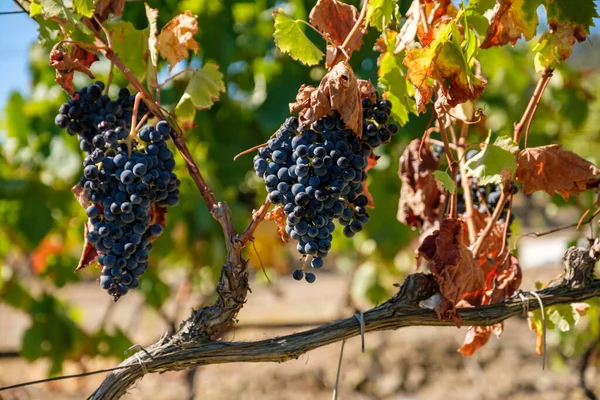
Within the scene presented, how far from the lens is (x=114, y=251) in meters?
1.41

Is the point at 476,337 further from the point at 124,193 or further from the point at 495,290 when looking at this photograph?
the point at 124,193

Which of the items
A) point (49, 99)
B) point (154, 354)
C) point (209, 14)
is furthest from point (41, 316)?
point (154, 354)

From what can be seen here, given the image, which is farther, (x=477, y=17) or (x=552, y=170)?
(x=552, y=170)

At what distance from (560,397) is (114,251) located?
3.87 meters

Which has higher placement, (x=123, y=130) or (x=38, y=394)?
(x=38, y=394)

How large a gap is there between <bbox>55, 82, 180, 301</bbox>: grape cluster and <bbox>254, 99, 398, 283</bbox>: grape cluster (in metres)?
0.23

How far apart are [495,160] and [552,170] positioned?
0.20m

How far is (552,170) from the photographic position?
1.55 metres

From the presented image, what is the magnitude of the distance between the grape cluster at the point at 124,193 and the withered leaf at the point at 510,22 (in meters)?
0.76

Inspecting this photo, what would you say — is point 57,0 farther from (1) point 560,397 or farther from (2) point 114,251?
(1) point 560,397

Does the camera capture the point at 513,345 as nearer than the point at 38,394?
No

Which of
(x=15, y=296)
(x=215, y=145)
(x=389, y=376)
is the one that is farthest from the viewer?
(x=389, y=376)

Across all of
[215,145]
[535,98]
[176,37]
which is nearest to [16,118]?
[215,145]

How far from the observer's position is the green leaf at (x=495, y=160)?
1434 millimetres
